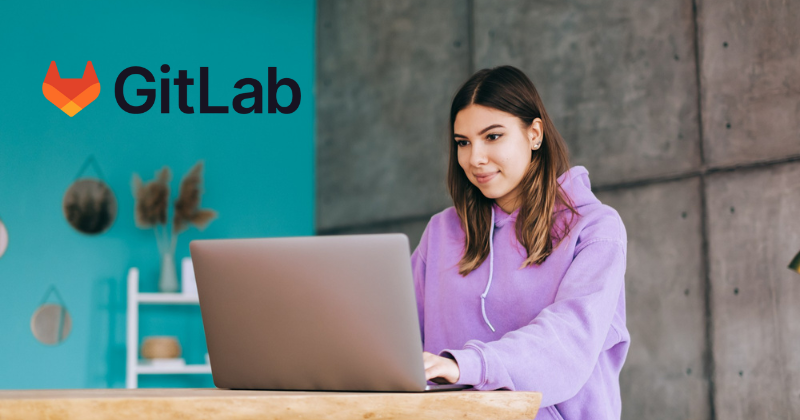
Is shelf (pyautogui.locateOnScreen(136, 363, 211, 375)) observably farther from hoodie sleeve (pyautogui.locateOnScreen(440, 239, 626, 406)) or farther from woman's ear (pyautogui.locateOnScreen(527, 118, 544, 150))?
hoodie sleeve (pyautogui.locateOnScreen(440, 239, 626, 406))

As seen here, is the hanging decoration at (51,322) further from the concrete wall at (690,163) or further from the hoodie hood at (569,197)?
the hoodie hood at (569,197)

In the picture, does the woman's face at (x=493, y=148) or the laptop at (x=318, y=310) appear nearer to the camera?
the laptop at (x=318, y=310)

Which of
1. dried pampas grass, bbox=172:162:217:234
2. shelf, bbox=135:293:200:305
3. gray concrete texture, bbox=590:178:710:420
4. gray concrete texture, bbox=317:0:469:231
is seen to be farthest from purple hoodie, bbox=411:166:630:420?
dried pampas grass, bbox=172:162:217:234

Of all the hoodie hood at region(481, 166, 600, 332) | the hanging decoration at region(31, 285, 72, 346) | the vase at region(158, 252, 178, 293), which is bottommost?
the hanging decoration at region(31, 285, 72, 346)

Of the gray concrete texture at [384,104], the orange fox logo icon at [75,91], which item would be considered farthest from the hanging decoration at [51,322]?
the gray concrete texture at [384,104]

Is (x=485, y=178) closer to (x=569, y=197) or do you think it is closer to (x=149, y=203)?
(x=569, y=197)

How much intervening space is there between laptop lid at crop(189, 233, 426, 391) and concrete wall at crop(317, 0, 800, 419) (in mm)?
2259

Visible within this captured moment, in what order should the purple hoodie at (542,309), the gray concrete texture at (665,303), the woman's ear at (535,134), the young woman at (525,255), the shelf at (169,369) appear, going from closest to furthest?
the purple hoodie at (542,309) → the young woman at (525,255) → the woman's ear at (535,134) → the gray concrete texture at (665,303) → the shelf at (169,369)

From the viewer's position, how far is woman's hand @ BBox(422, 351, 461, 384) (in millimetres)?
1152

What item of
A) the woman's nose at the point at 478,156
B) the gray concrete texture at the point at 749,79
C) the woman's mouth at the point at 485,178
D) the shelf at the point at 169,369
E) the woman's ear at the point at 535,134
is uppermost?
the gray concrete texture at the point at 749,79

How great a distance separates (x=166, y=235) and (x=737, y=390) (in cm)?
344

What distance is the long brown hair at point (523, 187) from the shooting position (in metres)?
1.65

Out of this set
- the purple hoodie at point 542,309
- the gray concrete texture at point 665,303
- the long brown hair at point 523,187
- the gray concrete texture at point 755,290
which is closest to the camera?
the purple hoodie at point 542,309

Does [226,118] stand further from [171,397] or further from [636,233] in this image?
[171,397]
